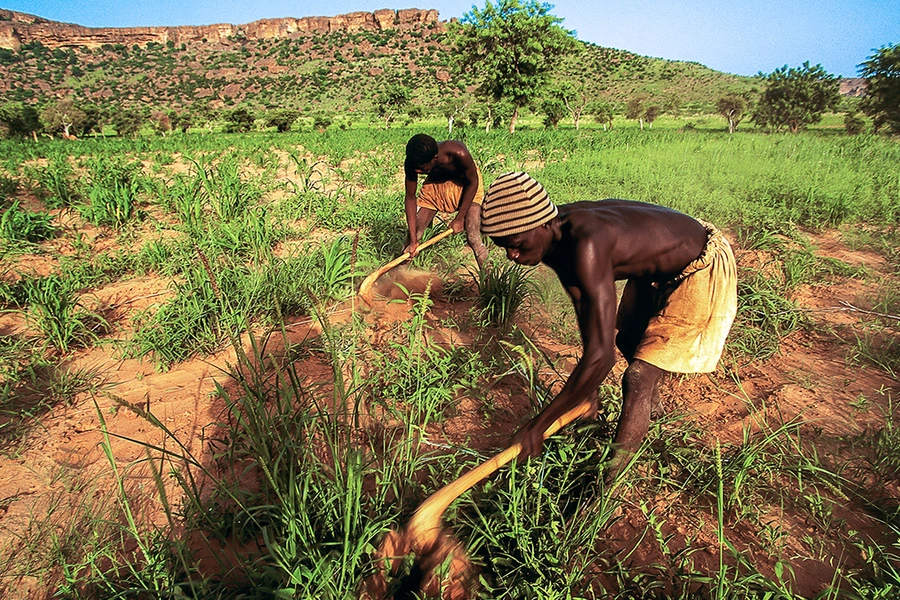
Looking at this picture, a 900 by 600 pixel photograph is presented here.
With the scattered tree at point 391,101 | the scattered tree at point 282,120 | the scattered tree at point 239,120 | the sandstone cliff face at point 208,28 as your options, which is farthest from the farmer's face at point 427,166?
the sandstone cliff face at point 208,28

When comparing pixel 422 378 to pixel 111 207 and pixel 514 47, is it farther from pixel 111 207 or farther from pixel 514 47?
pixel 514 47

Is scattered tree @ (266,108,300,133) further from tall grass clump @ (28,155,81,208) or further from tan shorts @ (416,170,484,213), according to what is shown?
tan shorts @ (416,170,484,213)

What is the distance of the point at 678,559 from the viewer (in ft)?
5.06

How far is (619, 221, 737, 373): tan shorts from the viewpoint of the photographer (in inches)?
68.5

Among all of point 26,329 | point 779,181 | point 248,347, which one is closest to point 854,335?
point 248,347

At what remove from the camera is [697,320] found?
5.77 feet

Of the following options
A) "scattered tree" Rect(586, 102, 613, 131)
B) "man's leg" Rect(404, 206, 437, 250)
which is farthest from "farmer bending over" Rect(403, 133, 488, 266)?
"scattered tree" Rect(586, 102, 613, 131)

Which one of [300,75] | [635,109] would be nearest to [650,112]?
[635,109]

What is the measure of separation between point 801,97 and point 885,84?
9.33 metres

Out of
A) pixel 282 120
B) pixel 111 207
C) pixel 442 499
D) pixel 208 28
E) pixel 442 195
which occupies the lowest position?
pixel 442 499

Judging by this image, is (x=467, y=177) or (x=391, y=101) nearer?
(x=467, y=177)

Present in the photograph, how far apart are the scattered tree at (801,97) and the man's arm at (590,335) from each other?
34011 mm

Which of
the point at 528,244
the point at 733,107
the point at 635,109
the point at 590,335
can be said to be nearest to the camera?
the point at 590,335

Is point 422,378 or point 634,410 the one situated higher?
point 634,410
